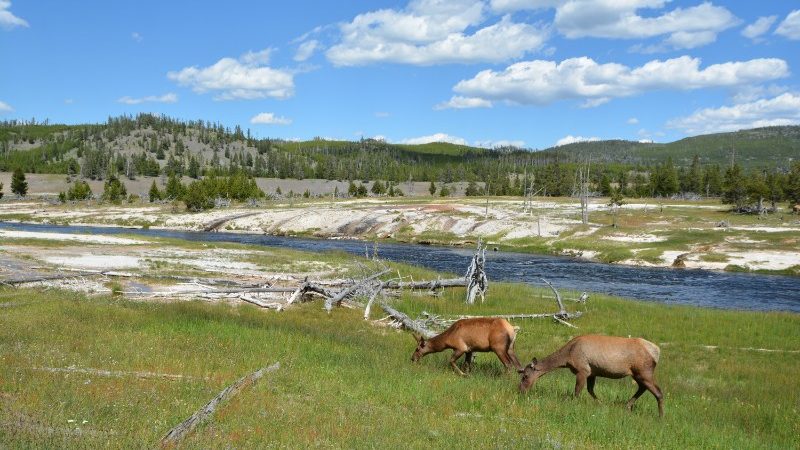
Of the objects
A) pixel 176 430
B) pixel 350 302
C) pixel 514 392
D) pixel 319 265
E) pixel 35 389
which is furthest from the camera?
pixel 319 265

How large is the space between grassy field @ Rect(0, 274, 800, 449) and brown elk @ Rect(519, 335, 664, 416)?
1.68 feet

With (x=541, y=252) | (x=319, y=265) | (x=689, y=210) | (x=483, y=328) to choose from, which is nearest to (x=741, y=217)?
(x=689, y=210)

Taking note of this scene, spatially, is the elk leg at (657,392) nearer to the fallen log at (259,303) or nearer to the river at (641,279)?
the fallen log at (259,303)

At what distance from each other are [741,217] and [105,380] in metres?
92.2

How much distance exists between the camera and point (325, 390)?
11.9m

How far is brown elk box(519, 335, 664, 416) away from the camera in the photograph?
1238 centimetres

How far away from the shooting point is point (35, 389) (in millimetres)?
10305

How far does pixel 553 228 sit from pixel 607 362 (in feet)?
220

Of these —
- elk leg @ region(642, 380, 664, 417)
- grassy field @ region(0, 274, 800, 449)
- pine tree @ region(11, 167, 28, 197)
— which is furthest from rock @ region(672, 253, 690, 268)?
pine tree @ region(11, 167, 28, 197)

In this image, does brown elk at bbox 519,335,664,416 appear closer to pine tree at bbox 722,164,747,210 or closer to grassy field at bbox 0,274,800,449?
grassy field at bbox 0,274,800,449

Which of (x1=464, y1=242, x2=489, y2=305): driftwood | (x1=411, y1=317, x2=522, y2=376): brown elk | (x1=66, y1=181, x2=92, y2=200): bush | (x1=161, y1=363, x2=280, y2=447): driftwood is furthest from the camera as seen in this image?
(x1=66, y1=181, x2=92, y2=200): bush

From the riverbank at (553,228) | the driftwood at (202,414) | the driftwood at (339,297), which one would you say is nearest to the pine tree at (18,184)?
the riverbank at (553,228)

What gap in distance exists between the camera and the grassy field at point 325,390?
902 cm

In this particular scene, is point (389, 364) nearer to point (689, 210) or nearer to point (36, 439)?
point (36, 439)
